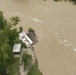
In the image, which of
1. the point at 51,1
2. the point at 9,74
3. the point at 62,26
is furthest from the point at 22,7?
the point at 9,74

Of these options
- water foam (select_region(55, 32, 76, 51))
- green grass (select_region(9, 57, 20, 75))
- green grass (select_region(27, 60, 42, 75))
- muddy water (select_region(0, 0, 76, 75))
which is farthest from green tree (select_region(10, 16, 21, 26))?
green grass (select_region(27, 60, 42, 75))

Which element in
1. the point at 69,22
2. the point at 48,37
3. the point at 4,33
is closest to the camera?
the point at 4,33

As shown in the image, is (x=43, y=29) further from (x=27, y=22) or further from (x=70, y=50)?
(x=70, y=50)

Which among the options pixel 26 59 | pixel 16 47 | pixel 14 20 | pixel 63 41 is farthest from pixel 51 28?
pixel 26 59

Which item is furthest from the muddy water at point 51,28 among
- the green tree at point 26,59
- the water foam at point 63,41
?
the green tree at point 26,59

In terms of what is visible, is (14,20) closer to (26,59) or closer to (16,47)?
(16,47)

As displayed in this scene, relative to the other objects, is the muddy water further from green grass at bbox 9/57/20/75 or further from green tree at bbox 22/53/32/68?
green grass at bbox 9/57/20/75

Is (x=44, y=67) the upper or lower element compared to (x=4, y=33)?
lower

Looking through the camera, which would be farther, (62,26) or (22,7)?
(22,7)

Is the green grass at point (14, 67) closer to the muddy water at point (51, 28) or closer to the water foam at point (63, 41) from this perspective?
the muddy water at point (51, 28)
